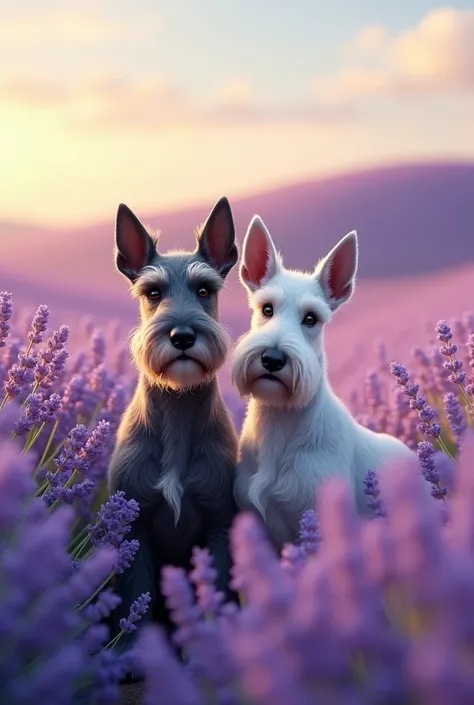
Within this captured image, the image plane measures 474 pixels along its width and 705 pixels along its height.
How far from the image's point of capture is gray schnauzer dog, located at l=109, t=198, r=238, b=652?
12.4 ft

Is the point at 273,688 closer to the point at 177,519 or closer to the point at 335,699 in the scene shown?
the point at 335,699

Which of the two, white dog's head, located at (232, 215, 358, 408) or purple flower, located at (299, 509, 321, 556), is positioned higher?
white dog's head, located at (232, 215, 358, 408)

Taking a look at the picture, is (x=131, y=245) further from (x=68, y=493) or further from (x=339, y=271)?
(x=68, y=493)

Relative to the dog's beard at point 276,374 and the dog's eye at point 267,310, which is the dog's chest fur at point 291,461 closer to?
the dog's beard at point 276,374

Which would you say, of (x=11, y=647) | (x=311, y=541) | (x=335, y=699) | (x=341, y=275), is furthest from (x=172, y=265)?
(x=335, y=699)

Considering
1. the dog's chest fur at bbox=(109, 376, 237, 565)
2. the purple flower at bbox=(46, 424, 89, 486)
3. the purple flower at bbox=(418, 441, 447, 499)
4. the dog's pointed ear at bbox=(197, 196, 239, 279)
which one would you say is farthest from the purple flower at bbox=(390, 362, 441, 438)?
the purple flower at bbox=(46, 424, 89, 486)

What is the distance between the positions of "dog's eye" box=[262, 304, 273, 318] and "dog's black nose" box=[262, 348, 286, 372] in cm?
44

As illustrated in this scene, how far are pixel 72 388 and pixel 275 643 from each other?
334cm

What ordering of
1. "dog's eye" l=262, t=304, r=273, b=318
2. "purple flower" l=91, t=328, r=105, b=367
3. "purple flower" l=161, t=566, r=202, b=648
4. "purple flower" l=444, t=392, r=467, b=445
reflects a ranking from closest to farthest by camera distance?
"purple flower" l=161, t=566, r=202, b=648
"purple flower" l=444, t=392, r=467, b=445
"dog's eye" l=262, t=304, r=273, b=318
"purple flower" l=91, t=328, r=105, b=367

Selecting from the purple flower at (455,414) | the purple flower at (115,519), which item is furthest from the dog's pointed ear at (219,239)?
the purple flower at (115,519)

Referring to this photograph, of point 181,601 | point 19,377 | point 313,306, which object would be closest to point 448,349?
point 313,306

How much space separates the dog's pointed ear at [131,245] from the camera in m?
4.18

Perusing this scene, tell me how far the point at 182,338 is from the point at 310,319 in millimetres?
601

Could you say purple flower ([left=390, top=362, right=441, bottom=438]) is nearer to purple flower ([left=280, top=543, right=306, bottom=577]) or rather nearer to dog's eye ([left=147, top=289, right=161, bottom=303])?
dog's eye ([left=147, top=289, right=161, bottom=303])
